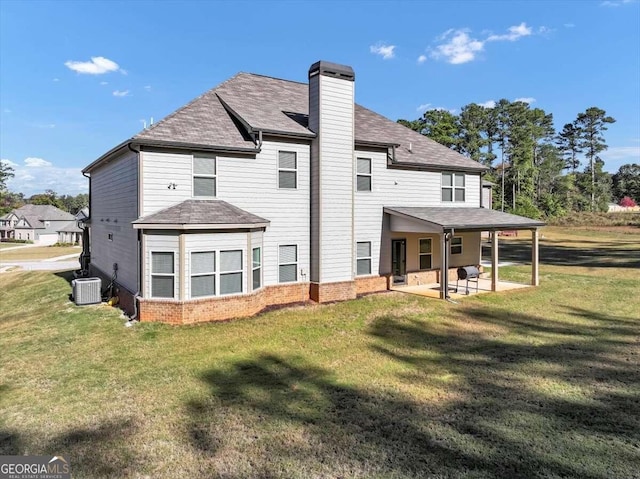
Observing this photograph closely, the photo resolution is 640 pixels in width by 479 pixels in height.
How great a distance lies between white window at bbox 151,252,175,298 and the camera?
11.7 meters

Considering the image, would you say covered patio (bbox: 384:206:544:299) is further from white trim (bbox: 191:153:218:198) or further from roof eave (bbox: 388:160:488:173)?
white trim (bbox: 191:153:218:198)

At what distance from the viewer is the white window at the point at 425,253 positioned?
18.0 m

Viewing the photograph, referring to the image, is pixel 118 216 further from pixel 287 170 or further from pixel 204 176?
pixel 287 170

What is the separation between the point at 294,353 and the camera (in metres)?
9.38

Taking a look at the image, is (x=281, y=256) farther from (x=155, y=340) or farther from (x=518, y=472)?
(x=518, y=472)

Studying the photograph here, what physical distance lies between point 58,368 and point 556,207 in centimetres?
6821

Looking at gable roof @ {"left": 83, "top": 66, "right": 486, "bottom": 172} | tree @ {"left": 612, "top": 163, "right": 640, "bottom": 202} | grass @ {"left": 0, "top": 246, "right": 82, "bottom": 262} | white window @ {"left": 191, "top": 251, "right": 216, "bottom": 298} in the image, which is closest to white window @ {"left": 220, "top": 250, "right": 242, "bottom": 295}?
white window @ {"left": 191, "top": 251, "right": 216, "bottom": 298}

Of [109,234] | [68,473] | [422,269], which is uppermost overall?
[109,234]

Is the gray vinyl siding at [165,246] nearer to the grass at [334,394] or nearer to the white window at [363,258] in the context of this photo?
the grass at [334,394]

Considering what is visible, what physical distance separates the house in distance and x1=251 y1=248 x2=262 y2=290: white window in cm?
5

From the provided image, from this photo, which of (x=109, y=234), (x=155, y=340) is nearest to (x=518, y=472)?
(x=155, y=340)

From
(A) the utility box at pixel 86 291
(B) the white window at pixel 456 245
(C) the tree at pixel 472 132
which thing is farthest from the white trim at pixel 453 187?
(C) the tree at pixel 472 132

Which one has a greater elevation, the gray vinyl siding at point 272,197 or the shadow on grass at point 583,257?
the gray vinyl siding at point 272,197

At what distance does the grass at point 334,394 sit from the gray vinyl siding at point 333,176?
2279 mm
